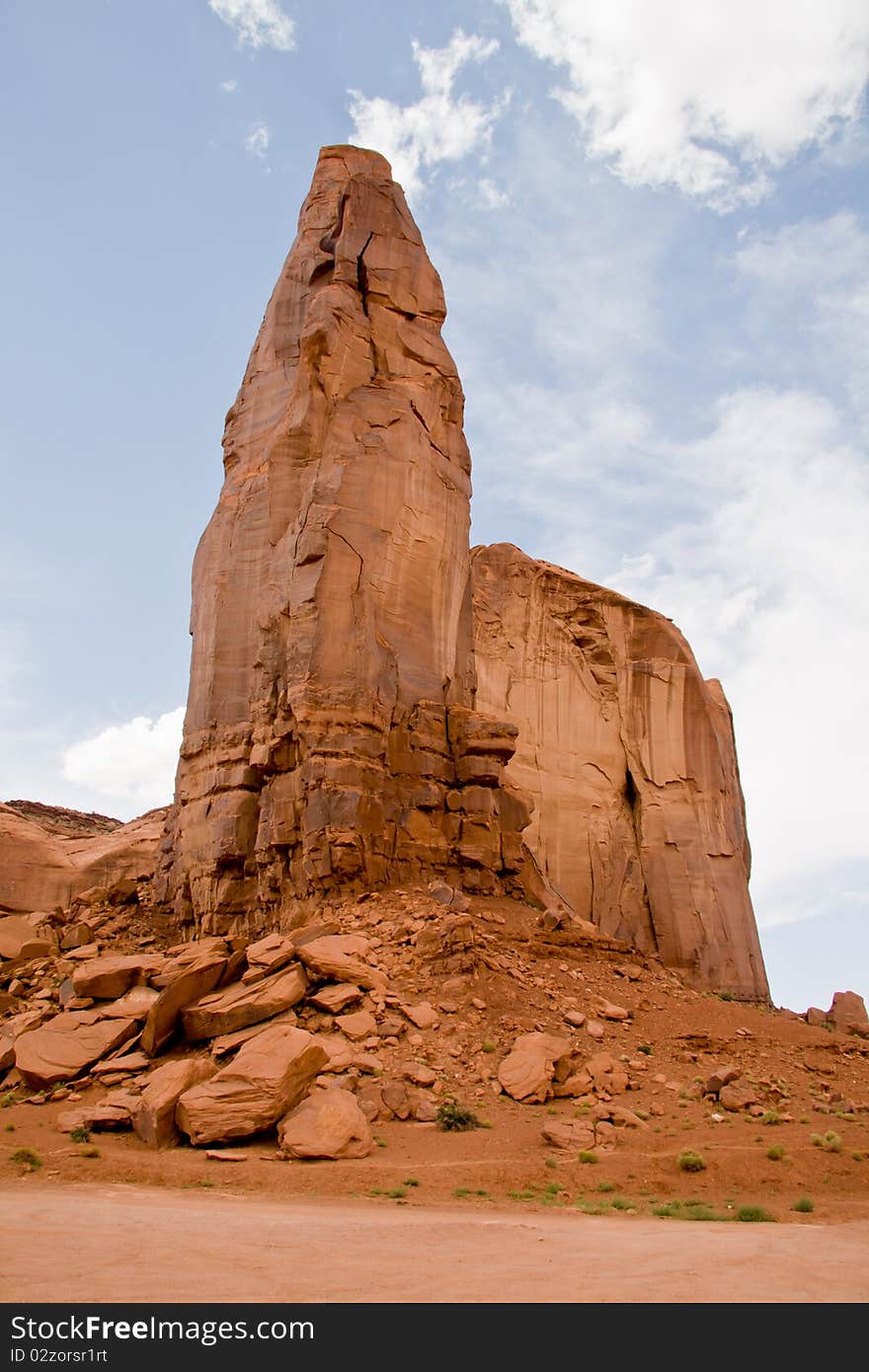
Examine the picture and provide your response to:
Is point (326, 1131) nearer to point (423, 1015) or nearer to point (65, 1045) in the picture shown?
point (423, 1015)

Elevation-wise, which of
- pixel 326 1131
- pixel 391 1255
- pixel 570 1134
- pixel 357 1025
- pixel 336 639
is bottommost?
pixel 391 1255

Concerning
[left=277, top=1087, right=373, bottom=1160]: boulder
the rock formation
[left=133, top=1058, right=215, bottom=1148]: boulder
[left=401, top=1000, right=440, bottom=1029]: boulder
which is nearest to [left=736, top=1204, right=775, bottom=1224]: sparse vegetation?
[left=277, top=1087, right=373, bottom=1160]: boulder

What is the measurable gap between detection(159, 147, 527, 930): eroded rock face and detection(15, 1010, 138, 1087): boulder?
446 cm

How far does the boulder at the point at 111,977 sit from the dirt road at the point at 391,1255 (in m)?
7.43

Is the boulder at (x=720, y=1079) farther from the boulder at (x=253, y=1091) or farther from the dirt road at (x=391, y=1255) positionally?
the boulder at (x=253, y=1091)

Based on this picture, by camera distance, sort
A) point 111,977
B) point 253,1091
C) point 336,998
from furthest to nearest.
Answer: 1. point 111,977
2. point 336,998
3. point 253,1091

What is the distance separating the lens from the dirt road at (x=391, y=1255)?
5.99 meters

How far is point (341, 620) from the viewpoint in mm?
21578

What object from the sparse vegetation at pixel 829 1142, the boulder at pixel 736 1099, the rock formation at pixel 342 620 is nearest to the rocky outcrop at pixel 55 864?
the rock formation at pixel 342 620

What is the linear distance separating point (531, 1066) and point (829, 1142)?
13.2 ft

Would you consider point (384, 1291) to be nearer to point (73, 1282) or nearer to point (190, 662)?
point (73, 1282)

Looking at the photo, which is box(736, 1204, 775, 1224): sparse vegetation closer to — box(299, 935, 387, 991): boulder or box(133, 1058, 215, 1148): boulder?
box(299, 935, 387, 991): boulder

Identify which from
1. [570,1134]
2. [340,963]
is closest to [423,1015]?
[340,963]
